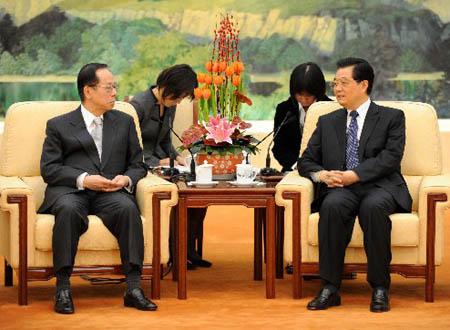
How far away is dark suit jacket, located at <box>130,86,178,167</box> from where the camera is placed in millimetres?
6266

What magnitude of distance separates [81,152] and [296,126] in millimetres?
1512

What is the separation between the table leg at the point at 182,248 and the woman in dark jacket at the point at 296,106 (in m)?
1.04

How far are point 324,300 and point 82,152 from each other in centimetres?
146

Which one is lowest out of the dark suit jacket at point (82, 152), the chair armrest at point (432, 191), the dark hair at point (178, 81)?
the chair armrest at point (432, 191)

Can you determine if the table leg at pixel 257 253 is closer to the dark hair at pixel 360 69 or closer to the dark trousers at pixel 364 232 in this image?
the dark trousers at pixel 364 232

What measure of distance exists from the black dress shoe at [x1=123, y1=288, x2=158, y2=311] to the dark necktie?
4.12 feet

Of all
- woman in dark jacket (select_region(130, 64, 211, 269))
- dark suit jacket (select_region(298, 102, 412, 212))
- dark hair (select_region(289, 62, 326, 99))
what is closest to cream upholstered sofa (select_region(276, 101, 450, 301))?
dark suit jacket (select_region(298, 102, 412, 212))

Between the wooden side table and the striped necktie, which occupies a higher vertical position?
the striped necktie

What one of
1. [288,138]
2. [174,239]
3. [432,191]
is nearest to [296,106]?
[288,138]

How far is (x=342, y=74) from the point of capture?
5.30m

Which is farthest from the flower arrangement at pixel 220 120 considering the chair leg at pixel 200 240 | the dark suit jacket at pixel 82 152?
the chair leg at pixel 200 240

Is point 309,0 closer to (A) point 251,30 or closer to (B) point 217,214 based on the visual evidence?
(A) point 251,30

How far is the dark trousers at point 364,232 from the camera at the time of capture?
4902 mm

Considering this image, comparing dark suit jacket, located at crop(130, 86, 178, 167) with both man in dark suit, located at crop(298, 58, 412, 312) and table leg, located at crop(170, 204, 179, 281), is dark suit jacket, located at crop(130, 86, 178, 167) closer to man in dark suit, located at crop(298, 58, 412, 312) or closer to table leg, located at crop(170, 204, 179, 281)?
table leg, located at crop(170, 204, 179, 281)
